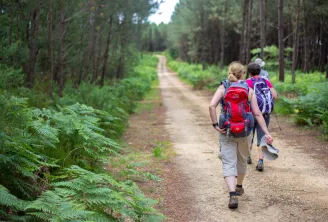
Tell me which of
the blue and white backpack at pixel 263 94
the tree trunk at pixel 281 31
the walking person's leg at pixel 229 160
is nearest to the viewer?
the walking person's leg at pixel 229 160

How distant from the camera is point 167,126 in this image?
1321cm

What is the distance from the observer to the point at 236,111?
5.22 metres

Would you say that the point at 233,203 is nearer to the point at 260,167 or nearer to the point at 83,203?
the point at 260,167

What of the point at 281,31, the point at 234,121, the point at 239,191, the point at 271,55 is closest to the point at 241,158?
the point at 239,191

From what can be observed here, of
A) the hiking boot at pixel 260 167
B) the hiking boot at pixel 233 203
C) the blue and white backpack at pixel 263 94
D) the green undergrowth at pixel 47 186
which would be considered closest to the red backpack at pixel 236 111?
the hiking boot at pixel 233 203

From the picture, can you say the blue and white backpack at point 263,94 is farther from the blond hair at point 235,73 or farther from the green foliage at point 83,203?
the green foliage at point 83,203

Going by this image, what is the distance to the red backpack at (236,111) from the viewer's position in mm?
5211

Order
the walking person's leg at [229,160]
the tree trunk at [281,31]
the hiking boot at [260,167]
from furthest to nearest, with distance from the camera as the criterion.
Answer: the tree trunk at [281,31] < the hiking boot at [260,167] < the walking person's leg at [229,160]

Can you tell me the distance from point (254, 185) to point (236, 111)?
1777 millimetres

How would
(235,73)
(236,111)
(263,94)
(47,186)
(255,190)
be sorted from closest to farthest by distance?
(47,186)
(236,111)
(235,73)
(255,190)
(263,94)

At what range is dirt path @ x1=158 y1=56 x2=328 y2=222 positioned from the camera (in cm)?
511

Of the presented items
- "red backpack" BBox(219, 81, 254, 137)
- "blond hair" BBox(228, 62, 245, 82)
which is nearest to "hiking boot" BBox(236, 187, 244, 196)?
"red backpack" BBox(219, 81, 254, 137)

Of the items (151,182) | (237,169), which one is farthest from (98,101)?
(237,169)

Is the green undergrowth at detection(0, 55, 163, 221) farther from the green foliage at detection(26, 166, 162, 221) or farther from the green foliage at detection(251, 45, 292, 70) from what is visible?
the green foliage at detection(251, 45, 292, 70)
